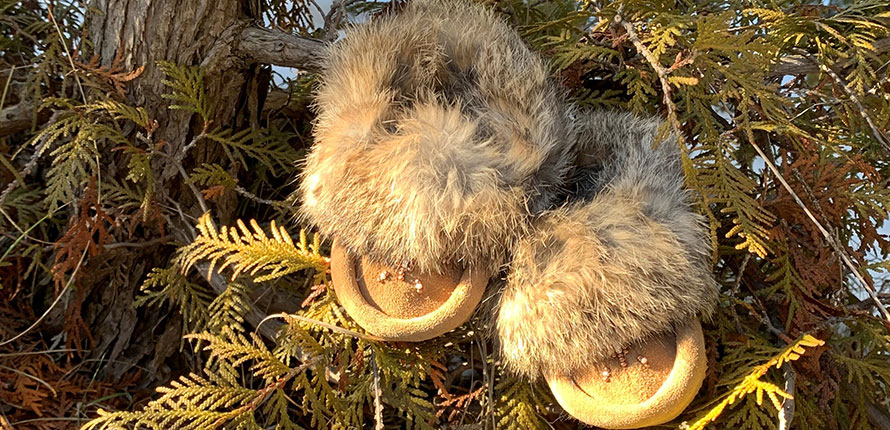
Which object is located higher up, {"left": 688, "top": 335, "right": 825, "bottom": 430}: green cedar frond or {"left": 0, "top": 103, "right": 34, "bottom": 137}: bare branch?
{"left": 0, "top": 103, "right": 34, "bottom": 137}: bare branch

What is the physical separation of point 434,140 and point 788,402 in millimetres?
293

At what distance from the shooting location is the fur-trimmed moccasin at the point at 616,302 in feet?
1.50

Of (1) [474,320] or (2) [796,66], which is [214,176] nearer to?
(1) [474,320]

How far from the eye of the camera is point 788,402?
1.56 ft

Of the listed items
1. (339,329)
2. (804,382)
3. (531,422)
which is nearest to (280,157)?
(339,329)

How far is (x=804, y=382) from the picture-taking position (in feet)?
1.71

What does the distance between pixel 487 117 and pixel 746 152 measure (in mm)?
298

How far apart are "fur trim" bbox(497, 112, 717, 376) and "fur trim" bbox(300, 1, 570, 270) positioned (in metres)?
0.03

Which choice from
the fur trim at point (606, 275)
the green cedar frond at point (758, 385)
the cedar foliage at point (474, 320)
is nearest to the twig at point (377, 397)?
the cedar foliage at point (474, 320)

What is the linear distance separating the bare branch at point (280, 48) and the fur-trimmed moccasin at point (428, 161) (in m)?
0.09

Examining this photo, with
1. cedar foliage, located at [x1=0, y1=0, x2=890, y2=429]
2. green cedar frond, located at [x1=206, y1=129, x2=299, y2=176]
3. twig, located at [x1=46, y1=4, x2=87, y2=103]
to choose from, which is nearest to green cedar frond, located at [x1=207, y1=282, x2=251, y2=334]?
cedar foliage, located at [x1=0, y1=0, x2=890, y2=429]

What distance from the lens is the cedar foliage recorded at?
1.69 ft

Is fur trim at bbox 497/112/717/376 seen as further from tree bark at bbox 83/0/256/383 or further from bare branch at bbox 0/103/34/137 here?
bare branch at bbox 0/103/34/137

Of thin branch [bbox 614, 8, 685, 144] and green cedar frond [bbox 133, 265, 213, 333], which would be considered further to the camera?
green cedar frond [bbox 133, 265, 213, 333]
